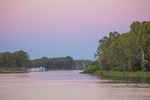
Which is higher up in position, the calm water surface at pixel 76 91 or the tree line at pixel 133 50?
the tree line at pixel 133 50

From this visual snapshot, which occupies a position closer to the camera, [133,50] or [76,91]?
[76,91]

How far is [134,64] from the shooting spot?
10012cm

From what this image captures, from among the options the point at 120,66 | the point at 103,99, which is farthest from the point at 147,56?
the point at 103,99

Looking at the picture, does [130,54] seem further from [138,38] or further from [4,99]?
[4,99]

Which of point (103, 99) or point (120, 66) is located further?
point (120, 66)

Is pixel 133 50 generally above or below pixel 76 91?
above

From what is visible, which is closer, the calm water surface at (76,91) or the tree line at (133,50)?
the calm water surface at (76,91)

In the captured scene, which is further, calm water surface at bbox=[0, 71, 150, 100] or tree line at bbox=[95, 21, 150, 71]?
tree line at bbox=[95, 21, 150, 71]

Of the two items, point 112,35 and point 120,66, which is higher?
point 112,35

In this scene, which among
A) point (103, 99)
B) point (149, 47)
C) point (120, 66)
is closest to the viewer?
point (103, 99)

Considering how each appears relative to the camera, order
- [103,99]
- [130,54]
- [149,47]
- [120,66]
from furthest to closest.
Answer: [120,66] < [130,54] < [149,47] < [103,99]

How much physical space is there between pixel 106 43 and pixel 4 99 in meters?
91.4

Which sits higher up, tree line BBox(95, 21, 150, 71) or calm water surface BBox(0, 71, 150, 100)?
tree line BBox(95, 21, 150, 71)

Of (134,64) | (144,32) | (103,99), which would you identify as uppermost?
(144,32)
